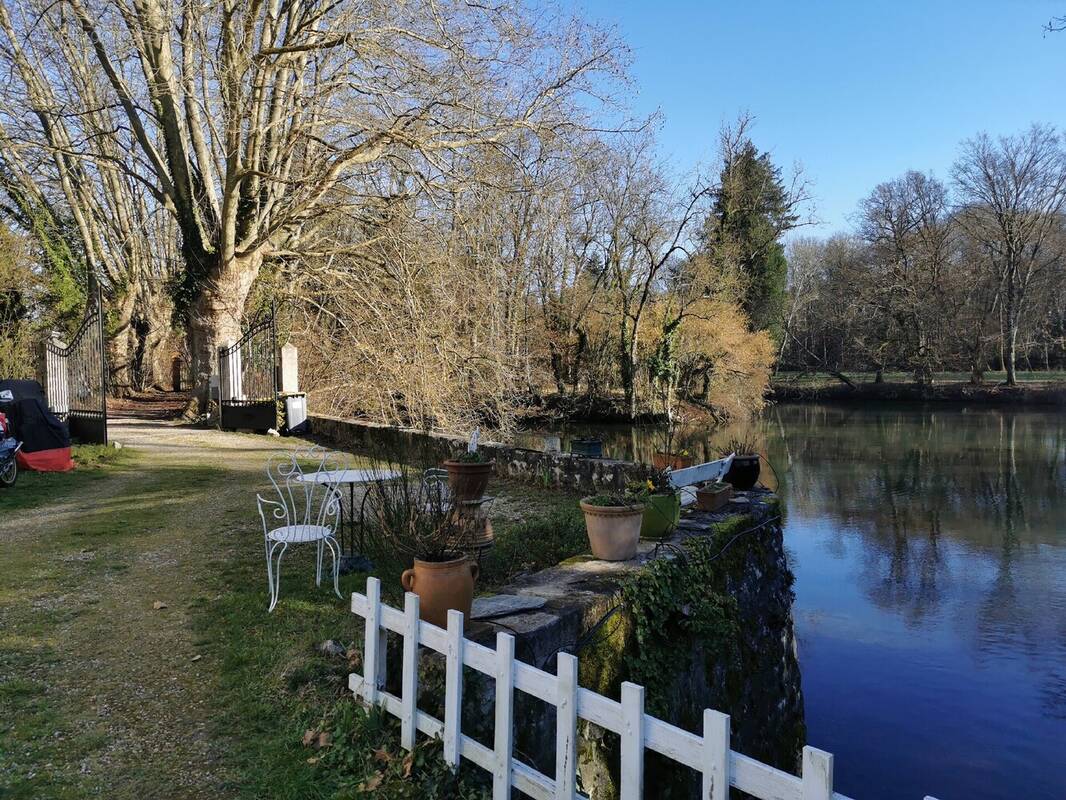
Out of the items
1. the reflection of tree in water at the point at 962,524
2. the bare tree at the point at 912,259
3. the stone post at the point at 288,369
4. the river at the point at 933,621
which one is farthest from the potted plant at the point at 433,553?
the bare tree at the point at 912,259

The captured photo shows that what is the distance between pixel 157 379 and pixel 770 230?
1114 inches

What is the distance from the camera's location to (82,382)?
40.4 ft

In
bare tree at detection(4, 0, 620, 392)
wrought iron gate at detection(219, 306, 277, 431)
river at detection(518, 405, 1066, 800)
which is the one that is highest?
bare tree at detection(4, 0, 620, 392)

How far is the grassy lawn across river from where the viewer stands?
2789mm

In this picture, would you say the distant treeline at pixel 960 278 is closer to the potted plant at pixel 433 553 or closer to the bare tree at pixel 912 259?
the bare tree at pixel 912 259

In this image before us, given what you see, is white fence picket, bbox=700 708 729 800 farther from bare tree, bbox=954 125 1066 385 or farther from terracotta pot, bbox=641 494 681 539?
bare tree, bbox=954 125 1066 385

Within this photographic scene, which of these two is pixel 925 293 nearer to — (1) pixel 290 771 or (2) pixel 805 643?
(2) pixel 805 643

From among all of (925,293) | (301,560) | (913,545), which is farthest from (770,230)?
(301,560)

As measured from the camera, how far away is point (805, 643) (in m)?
8.55

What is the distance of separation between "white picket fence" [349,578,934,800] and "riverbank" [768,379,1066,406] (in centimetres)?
3548

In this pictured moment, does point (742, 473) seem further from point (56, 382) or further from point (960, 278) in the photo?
point (960, 278)

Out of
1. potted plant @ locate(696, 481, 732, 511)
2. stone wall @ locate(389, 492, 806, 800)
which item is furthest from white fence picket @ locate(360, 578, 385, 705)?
potted plant @ locate(696, 481, 732, 511)

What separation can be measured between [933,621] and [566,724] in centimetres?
857

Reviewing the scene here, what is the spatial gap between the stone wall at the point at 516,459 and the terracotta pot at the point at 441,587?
12.7 feet
